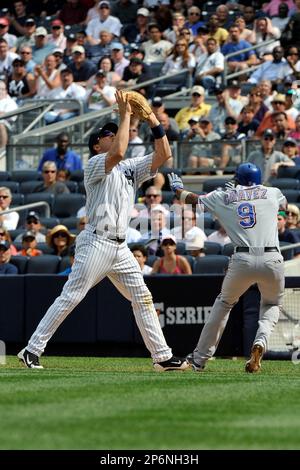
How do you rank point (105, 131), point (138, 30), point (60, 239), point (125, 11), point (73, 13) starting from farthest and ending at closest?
point (73, 13), point (125, 11), point (138, 30), point (60, 239), point (105, 131)

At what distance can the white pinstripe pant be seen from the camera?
37.5ft

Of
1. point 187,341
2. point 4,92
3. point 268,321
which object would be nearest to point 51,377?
Answer: point 268,321

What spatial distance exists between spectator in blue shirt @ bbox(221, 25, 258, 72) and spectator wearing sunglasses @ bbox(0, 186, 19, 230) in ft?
16.5

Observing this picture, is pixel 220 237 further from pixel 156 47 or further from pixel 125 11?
pixel 125 11

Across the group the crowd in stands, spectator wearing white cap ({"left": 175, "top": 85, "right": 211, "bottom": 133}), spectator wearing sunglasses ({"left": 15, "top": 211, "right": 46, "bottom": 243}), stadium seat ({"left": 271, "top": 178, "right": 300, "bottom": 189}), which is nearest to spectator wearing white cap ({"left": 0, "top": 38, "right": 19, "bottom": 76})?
the crowd in stands

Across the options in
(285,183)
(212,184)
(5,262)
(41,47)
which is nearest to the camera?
(5,262)

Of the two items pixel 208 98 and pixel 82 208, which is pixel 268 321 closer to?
pixel 82 208

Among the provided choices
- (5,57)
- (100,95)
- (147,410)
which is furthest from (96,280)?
(5,57)

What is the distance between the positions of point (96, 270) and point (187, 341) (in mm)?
4297

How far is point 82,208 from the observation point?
63.0 feet

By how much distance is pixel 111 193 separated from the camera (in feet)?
37.8

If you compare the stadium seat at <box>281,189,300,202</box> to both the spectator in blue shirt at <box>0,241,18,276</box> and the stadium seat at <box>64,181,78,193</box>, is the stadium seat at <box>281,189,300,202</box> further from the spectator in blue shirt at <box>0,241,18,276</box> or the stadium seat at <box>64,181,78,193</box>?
the spectator in blue shirt at <box>0,241,18,276</box>

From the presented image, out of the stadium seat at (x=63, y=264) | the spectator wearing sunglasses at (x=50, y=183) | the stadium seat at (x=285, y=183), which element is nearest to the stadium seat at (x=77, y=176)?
the spectator wearing sunglasses at (x=50, y=183)

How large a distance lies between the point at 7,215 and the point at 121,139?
851 centimetres
